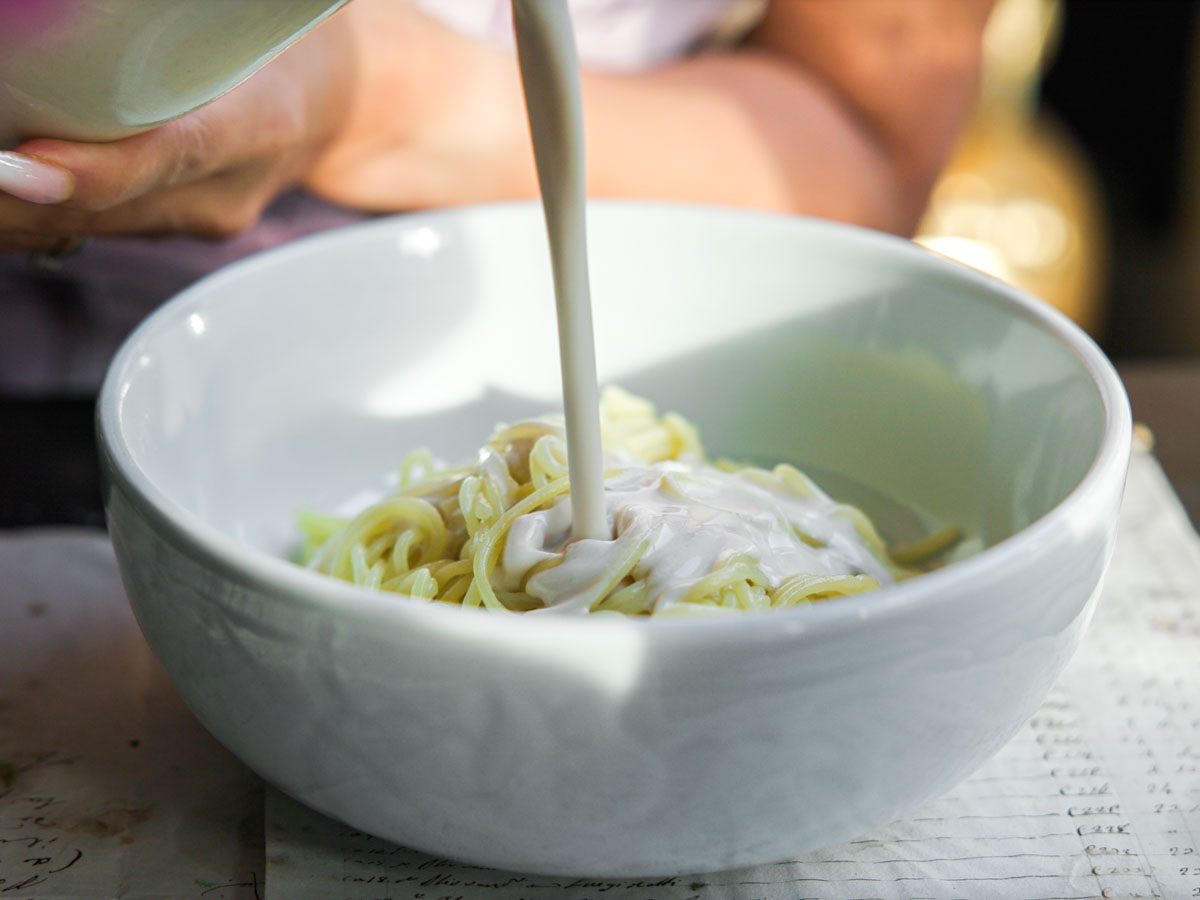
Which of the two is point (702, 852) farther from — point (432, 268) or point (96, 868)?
point (432, 268)

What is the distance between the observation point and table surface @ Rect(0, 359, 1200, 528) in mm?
816

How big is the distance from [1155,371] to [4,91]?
91 centimetres

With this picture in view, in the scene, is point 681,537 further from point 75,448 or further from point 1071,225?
point 1071,225

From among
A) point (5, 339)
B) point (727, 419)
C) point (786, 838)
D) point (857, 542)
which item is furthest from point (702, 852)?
point (5, 339)

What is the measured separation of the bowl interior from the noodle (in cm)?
5

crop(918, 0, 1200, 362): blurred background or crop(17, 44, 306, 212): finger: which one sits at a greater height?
crop(17, 44, 306, 212): finger

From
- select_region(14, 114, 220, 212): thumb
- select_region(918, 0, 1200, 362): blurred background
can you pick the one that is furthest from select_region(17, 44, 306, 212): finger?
select_region(918, 0, 1200, 362): blurred background

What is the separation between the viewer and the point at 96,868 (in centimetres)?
51

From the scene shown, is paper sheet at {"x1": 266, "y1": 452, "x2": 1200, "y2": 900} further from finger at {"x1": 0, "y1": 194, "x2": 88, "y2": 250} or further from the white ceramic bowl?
finger at {"x1": 0, "y1": 194, "x2": 88, "y2": 250}

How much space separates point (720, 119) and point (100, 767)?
914 mm

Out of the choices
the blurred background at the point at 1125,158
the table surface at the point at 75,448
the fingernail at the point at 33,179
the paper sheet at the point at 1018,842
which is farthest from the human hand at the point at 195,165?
the blurred background at the point at 1125,158

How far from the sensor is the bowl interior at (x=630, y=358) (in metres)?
0.67

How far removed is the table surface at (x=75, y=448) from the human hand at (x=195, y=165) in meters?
0.18

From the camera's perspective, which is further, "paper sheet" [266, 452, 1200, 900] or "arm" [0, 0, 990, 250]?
"arm" [0, 0, 990, 250]
